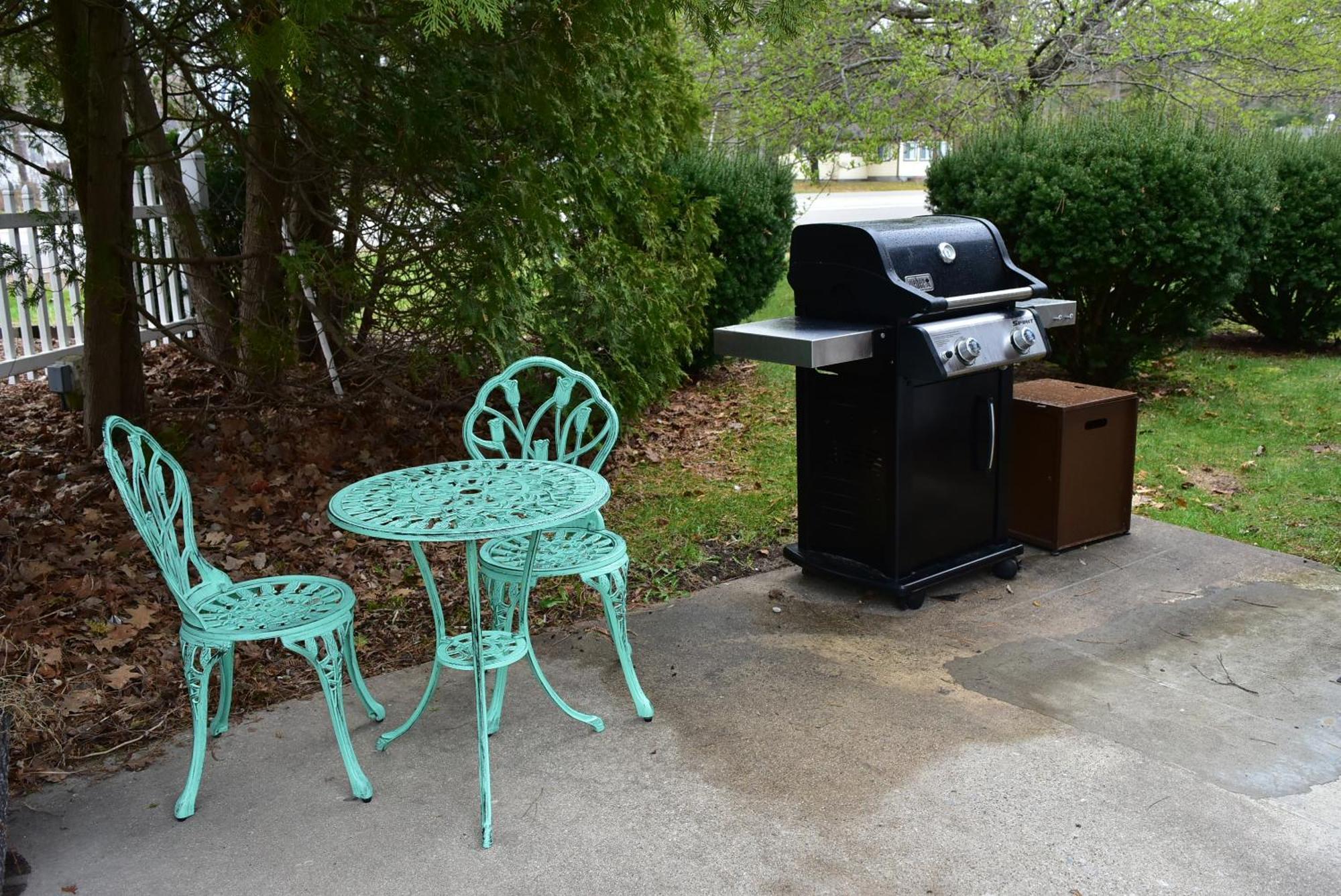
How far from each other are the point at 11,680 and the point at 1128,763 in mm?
3607

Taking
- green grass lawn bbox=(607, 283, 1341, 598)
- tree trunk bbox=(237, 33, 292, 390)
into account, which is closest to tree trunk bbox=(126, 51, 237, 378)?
tree trunk bbox=(237, 33, 292, 390)

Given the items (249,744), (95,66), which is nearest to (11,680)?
(249,744)

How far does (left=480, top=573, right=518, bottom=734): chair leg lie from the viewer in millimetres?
3611

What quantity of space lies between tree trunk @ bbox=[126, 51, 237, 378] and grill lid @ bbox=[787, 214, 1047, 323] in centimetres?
382

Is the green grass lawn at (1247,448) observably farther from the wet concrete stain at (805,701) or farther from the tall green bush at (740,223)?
the tall green bush at (740,223)

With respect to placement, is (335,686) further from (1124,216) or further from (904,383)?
(1124,216)

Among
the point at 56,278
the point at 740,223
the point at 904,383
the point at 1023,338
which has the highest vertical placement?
the point at 740,223

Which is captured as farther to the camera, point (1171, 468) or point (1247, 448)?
point (1247, 448)

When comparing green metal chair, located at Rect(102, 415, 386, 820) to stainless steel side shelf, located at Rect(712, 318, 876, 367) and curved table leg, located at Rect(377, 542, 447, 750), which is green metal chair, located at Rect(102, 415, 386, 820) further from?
stainless steel side shelf, located at Rect(712, 318, 876, 367)

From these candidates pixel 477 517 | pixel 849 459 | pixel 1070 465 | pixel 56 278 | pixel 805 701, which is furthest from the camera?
pixel 56 278

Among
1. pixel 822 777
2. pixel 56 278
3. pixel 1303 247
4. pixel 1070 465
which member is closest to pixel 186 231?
pixel 56 278

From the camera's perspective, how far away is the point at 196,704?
319cm

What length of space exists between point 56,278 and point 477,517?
17.3ft

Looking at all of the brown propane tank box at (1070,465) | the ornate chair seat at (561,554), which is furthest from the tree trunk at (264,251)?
the brown propane tank box at (1070,465)
